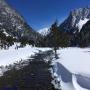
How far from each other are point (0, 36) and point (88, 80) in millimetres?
149150

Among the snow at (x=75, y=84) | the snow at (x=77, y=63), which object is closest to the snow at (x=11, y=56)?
the snow at (x=77, y=63)

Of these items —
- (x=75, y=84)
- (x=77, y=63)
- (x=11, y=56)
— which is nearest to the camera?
(x=75, y=84)

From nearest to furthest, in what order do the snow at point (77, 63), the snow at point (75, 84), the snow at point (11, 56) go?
the snow at point (75, 84), the snow at point (77, 63), the snow at point (11, 56)

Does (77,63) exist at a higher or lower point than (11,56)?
lower

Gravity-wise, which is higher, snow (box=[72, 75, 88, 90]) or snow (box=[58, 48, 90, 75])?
snow (box=[58, 48, 90, 75])

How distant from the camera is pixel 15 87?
30.4m

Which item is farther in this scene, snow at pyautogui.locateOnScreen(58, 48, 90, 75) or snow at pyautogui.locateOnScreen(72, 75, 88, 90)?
snow at pyautogui.locateOnScreen(58, 48, 90, 75)

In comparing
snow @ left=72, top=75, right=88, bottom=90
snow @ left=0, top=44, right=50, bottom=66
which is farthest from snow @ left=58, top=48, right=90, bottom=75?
snow @ left=0, top=44, right=50, bottom=66

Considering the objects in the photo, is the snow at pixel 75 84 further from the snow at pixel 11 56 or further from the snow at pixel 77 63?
the snow at pixel 11 56

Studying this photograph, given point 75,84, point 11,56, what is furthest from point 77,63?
point 11,56

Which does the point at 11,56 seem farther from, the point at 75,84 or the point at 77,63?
the point at 75,84

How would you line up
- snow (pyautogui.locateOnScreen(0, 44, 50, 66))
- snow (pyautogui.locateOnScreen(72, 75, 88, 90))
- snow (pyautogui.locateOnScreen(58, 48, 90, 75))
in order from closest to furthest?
snow (pyautogui.locateOnScreen(72, 75, 88, 90))
snow (pyautogui.locateOnScreen(58, 48, 90, 75))
snow (pyautogui.locateOnScreen(0, 44, 50, 66))

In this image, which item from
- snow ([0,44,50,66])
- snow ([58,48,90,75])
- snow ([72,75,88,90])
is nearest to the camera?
snow ([72,75,88,90])

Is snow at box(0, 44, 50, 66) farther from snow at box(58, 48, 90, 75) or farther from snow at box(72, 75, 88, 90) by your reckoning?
snow at box(72, 75, 88, 90)
